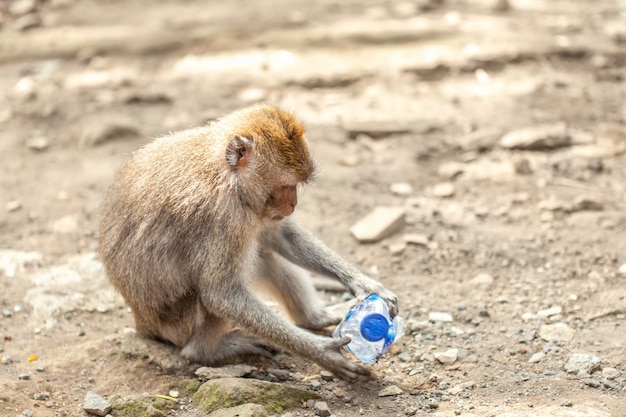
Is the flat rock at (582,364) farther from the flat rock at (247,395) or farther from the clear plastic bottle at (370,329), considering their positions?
the flat rock at (247,395)

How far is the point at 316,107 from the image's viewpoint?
8492 mm

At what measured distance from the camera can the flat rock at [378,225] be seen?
6.26 meters

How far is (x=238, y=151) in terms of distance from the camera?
15.0ft

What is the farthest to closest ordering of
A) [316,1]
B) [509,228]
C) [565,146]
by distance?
[316,1]
[565,146]
[509,228]

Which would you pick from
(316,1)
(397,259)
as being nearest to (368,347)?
(397,259)

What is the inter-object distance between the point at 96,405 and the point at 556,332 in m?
2.67

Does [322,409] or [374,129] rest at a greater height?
[322,409]

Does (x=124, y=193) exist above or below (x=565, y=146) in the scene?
above

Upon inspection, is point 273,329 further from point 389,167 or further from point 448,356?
point 389,167

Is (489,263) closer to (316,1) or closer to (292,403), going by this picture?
(292,403)

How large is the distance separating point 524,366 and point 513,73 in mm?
5070

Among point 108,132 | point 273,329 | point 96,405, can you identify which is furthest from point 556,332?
point 108,132

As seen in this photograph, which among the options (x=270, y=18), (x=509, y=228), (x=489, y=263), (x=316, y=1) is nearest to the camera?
(x=489, y=263)

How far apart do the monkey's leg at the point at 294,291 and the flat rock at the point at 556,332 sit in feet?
4.09
